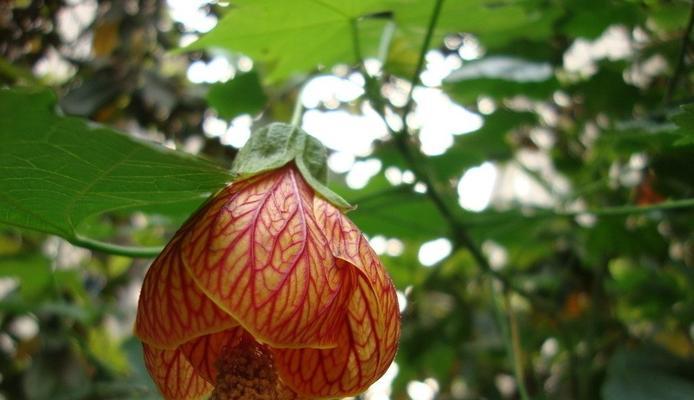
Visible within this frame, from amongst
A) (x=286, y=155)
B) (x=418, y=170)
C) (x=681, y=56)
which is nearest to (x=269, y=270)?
(x=286, y=155)

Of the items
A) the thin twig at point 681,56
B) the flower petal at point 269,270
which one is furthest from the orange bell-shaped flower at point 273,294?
the thin twig at point 681,56

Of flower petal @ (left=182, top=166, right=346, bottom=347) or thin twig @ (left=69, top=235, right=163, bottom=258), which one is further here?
thin twig @ (left=69, top=235, right=163, bottom=258)

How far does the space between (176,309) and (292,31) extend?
334 millimetres

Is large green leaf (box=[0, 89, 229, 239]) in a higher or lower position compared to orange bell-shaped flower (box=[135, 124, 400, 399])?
higher

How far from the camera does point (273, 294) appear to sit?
1.29 feet

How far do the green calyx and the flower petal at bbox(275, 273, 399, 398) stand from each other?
74 mm

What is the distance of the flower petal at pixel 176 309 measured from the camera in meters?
0.43

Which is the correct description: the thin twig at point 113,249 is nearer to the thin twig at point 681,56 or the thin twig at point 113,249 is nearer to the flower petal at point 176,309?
the flower petal at point 176,309

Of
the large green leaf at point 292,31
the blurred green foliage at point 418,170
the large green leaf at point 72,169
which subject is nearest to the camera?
the large green leaf at point 72,169

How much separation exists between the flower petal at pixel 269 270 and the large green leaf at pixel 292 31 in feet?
0.73

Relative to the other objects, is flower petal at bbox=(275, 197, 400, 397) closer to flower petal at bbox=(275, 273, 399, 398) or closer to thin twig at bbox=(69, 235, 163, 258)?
flower petal at bbox=(275, 273, 399, 398)

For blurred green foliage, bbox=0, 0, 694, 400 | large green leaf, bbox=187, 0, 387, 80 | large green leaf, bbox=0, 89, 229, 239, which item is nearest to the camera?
large green leaf, bbox=0, 89, 229, 239

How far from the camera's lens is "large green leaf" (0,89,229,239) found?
350 mm

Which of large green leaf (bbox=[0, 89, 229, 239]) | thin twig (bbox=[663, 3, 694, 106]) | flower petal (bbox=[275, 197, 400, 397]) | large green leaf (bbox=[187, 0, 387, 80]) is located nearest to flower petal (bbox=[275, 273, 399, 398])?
flower petal (bbox=[275, 197, 400, 397])
